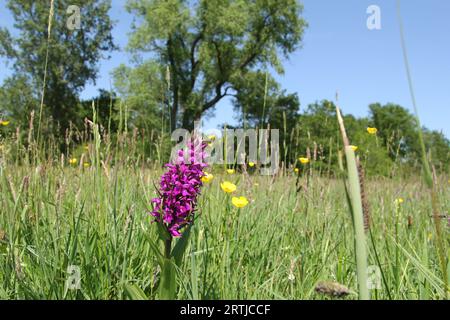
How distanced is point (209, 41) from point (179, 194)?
2679 centimetres

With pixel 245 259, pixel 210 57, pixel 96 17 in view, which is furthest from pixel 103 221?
pixel 96 17

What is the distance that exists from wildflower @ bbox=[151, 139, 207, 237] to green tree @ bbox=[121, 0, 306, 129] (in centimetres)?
2527

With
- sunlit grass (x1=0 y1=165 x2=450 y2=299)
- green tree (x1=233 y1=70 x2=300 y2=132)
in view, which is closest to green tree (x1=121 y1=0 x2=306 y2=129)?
green tree (x1=233 y1=70 x2=300 y2=132)

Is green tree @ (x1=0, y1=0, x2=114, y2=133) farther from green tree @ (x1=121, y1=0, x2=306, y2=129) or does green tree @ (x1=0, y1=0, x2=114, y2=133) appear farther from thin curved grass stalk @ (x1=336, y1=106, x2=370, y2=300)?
thin curved grass stalk @ (x1=336, y1=106, x2=370, y2=300)

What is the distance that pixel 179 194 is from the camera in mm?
1242

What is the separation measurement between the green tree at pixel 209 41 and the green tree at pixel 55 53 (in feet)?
13.3

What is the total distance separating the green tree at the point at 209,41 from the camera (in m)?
25.7

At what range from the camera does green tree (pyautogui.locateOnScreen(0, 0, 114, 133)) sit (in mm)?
27141

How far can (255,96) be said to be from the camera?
1081 inches

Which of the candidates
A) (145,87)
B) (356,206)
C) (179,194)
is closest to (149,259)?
(179,194)

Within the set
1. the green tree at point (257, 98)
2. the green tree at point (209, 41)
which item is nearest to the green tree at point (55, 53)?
the green tree at point (209, 41)

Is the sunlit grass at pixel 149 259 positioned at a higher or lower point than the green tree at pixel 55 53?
lower

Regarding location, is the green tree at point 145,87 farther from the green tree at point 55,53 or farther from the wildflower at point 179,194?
the wildflower at point 179,194
